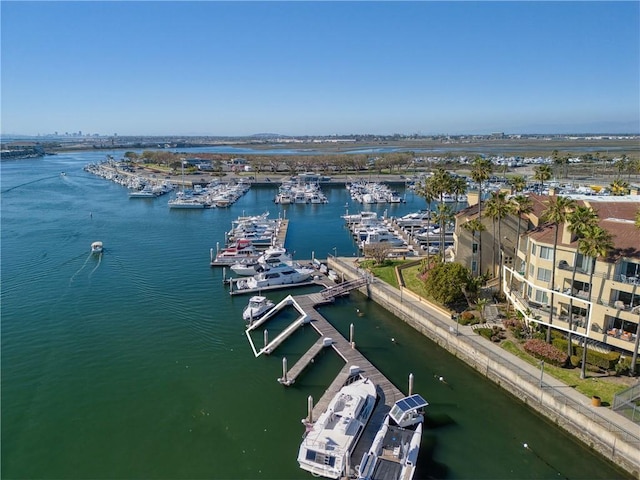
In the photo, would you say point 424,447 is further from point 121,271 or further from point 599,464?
point 121,271

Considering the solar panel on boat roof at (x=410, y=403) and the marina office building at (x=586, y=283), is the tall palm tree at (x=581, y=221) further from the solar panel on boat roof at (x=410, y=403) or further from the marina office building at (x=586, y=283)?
the solar panel on boat roof at (x=410, y=403)

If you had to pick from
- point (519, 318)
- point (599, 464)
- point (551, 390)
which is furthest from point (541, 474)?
point (519, 318)

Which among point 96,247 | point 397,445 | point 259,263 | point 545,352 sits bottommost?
point 397,445

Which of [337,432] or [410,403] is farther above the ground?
[410,403]

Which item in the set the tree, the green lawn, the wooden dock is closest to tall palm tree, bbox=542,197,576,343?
the green lawn

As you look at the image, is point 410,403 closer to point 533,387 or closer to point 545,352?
point 533,387

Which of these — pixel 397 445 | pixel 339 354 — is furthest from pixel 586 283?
pixel 339 354

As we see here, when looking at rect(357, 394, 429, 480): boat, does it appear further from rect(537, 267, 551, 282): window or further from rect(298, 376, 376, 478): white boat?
rect(537, 267, 551, 282): window
